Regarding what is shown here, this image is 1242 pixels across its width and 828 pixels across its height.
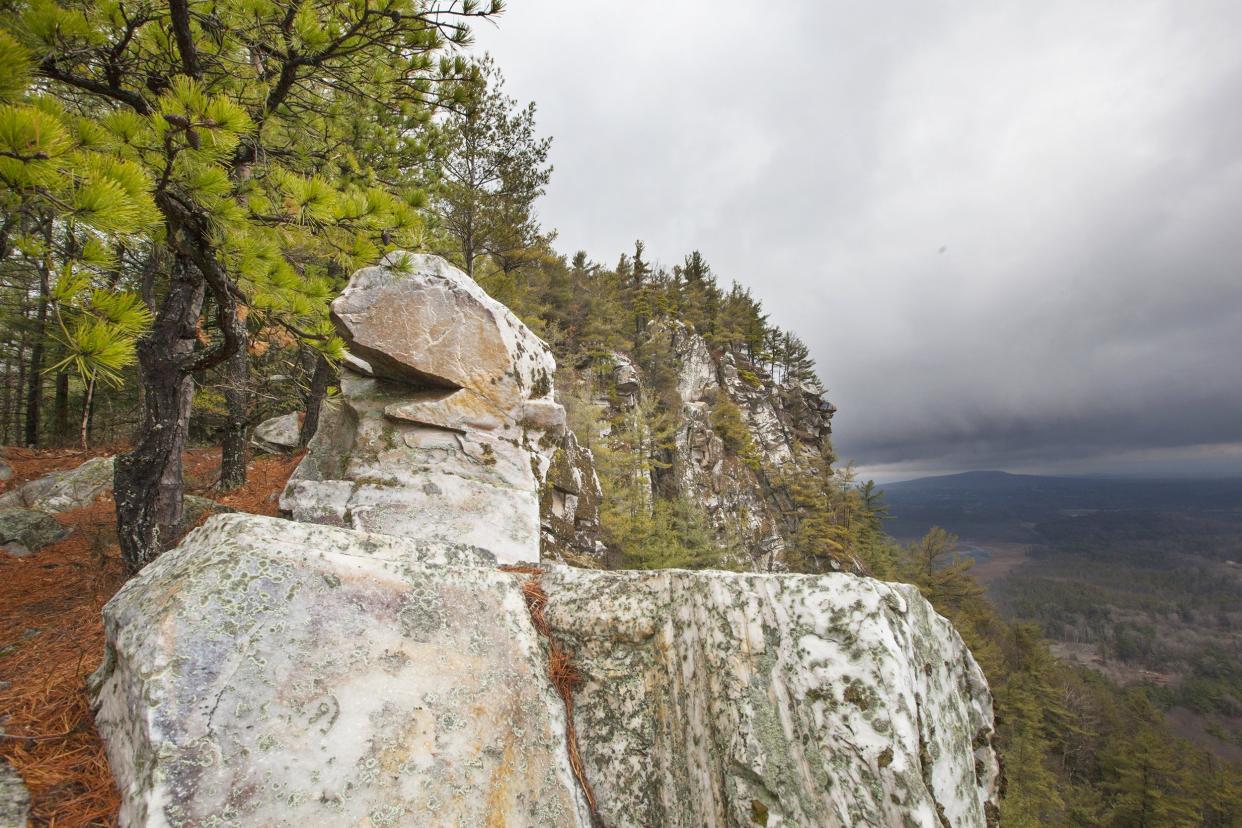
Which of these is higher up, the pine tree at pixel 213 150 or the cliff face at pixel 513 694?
the pine tree at pixel 213 150

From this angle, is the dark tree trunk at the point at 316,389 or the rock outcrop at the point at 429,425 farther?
the dark tree trunk at the point at 316,389

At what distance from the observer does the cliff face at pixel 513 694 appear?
2436 mm

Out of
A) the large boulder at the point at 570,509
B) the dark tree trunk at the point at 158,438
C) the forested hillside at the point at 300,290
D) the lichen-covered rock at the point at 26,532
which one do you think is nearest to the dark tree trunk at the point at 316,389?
the forested hillside at the point at 300,290

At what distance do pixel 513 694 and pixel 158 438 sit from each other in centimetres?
469

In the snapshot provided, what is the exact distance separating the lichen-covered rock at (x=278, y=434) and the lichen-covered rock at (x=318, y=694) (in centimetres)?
1482

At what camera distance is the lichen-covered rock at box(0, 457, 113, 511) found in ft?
33.6

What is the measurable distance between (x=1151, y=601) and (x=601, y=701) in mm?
278020

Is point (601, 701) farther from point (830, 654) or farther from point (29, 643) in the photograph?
point (29, 643)

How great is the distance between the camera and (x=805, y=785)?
109 inches

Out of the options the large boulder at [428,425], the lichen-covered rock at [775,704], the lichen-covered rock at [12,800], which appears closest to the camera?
the lichen-covered rock at [12,800]

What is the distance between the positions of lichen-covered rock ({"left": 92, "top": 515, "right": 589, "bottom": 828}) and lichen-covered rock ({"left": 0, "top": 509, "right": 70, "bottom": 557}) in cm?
754

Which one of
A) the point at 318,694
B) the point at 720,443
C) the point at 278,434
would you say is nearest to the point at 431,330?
the point at 318,694

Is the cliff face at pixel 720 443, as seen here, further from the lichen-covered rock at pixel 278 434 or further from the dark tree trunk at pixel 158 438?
the dark tree trunk at pixel 158 438

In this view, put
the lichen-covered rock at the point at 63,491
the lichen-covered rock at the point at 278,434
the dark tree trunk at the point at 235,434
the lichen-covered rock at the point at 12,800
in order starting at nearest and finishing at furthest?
the lichen-covered rock at the point at 12,800
the lichen-covered rock at the point at 63,491
the dark tree trunk at the point at 235,434
the lichen-covered rock at the point at 278,434
